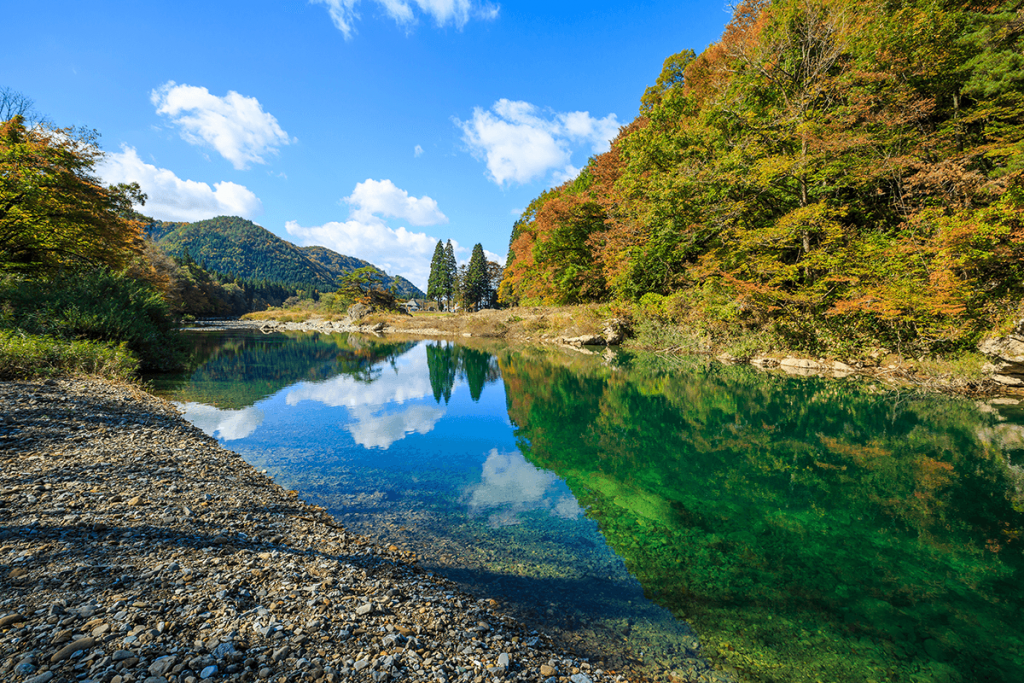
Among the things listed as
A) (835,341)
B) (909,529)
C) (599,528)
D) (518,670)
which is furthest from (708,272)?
(518,670)

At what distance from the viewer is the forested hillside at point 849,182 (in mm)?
10602

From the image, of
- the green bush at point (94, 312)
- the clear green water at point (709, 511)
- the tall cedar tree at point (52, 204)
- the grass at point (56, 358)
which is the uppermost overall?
the tall cedar tree at point (52, 204)

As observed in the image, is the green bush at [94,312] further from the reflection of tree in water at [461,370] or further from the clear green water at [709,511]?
the reflection of tree in water at [461,370]

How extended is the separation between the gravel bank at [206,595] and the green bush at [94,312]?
8.35 meters

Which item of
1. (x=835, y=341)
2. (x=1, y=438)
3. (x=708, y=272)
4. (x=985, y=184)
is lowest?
(x=1, y=438)

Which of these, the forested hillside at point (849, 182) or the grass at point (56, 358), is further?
the forested hillside at point (849, 182)

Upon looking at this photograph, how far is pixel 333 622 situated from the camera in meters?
2.58

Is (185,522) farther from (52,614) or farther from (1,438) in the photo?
(1,438)

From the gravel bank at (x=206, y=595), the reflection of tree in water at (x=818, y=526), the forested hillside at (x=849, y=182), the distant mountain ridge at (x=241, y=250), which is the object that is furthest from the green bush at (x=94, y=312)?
the distant mountain ridge at (x=241, y=250)

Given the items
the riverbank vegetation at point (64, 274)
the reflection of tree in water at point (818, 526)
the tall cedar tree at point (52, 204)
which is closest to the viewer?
the reflection of tree in water at point (818, 526)

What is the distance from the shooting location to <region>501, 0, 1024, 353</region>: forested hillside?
1060 cm

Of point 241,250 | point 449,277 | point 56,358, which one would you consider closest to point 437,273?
point 449,277

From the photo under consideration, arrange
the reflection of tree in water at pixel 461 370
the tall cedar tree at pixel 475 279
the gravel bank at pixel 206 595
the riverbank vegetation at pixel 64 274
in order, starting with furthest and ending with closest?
the tall cedar tree at pixel 475 279 < the reflection of tree in water at pixel 461 370 < the riverbank vegetation at pixel 64 274 < the gravel bank at pixel 206 595

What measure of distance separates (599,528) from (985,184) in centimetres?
1474
